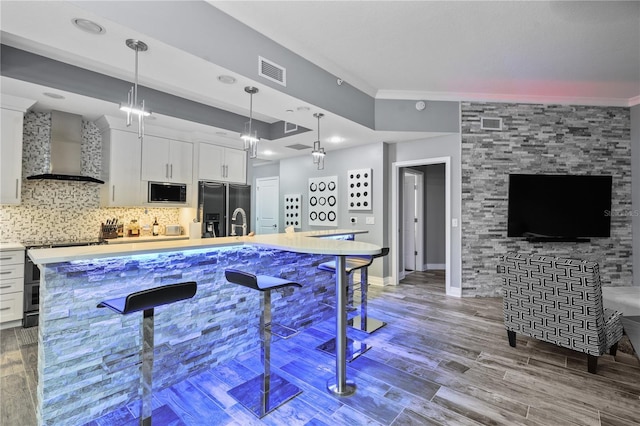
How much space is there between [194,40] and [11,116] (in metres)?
2.81

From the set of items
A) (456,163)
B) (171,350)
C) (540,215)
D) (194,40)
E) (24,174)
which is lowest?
(171,350)

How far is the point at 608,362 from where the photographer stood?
2.62 metres

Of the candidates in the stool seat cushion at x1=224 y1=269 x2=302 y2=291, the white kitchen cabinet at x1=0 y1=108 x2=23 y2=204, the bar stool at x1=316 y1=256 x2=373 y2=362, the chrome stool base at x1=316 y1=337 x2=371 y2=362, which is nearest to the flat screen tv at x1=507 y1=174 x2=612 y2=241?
the bar stool at x1=316 y1=256 x2=373 y2=362

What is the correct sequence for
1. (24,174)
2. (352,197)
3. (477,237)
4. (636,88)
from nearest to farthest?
1. (24,174)
2. (636,88)
3. (477,237)
4. (352,197)

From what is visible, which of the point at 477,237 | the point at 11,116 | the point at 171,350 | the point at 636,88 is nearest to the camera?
the point at 171,350

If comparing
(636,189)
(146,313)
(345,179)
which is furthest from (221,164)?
(636,189)

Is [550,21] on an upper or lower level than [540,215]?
→ upper

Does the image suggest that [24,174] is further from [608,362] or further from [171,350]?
[608,362]

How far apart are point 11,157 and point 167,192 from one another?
5.79 ft

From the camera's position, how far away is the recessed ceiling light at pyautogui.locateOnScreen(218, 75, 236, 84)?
280 centimetres

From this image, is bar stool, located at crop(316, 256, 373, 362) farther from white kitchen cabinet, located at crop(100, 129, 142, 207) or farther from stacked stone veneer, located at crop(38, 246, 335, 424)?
white kitchen cabinet, located at crop(100, 129, 142, 207)

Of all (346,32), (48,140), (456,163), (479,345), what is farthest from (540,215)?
(48,140)

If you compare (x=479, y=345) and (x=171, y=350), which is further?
(x=479, y=345)

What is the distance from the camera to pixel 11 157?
11.5 ft
